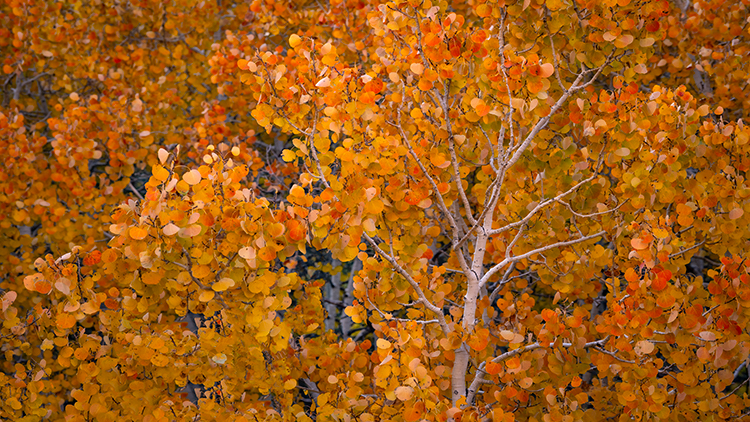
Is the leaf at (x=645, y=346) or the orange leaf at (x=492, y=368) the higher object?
the leaf at (x=645, y=346)

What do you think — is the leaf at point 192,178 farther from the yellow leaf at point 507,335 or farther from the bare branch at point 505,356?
the bare branch at point 505,356

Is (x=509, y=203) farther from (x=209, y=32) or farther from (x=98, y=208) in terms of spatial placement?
(x=209, y=32)

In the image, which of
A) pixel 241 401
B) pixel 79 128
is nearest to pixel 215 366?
pixel 241 401

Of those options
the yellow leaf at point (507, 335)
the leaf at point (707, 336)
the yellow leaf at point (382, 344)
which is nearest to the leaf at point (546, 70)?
the yellow leaf at point (507, 335)

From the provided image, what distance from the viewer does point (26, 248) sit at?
24.4 ft

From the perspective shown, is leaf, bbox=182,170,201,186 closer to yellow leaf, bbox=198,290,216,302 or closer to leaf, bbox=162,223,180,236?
leaf, bbox=162,223,180,236

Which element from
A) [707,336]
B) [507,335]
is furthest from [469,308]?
[707,336]

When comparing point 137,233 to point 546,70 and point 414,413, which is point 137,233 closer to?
point 414,413

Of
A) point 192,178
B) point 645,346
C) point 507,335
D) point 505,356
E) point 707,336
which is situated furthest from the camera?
point 505,356

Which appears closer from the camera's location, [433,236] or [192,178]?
[192,178]

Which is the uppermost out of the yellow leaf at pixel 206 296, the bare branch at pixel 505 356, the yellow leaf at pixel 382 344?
the yellow leaf at pixel 206 296

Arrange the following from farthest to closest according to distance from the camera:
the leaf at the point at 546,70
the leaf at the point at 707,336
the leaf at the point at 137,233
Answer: the leaf at the point at 546,70 → the leaf at the point at 707,336 → the leaf at the point at 137,233

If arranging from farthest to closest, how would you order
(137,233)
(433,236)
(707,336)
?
(433,236) → (707,336) → (137,233)

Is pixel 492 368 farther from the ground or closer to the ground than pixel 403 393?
closer to the ground
